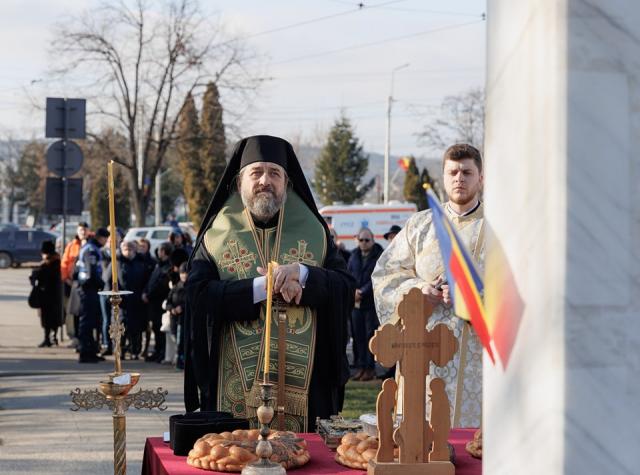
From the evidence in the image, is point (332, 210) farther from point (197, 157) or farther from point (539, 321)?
point (539, 321)

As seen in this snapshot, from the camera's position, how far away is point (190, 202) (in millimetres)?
56125

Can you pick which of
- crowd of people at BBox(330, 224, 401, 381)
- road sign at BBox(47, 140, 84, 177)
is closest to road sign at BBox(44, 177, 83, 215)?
road sign at BBox(47, 140, 84, 177)

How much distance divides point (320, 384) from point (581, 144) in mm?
3420

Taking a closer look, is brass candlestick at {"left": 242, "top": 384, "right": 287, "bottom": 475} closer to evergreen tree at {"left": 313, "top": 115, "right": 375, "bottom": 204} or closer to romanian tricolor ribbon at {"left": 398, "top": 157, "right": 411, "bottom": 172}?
romanian tricolor ribbon at {"left": 398, "top": 157, "right": 411, "bottom": 172}

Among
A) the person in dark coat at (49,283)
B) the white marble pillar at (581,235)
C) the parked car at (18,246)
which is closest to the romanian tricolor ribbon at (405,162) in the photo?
the parked car at (18,246)

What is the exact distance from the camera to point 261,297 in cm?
467

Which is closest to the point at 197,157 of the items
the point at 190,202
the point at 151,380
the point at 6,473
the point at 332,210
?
the point at 190,202

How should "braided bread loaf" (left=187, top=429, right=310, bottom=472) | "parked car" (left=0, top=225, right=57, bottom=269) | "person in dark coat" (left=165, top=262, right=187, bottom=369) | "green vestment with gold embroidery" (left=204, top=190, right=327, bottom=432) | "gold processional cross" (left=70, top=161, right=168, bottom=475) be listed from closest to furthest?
"braided bread loaf" (left=187, top=429, right=310, bottom=472), "gold processional cross" (left=70, top=161, right=168, bottom=475), "green vestment with gold embroidery" (left=204, top=190, right=327, bottom=432), "person in dark coat" (left=165, top=262, right=187, bottom=369), "parked car" (left=0, top=225, right=57, bottom=269)

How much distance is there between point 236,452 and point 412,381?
59 centimetres

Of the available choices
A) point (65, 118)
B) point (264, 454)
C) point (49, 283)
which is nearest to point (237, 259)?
point (264, 454)

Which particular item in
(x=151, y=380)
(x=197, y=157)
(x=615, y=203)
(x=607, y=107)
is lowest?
(x=151, y=380)

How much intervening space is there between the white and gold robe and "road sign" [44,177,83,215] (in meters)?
10.5

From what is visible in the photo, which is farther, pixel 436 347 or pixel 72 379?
pixel 72 379

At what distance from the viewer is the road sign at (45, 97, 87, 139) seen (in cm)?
1538
